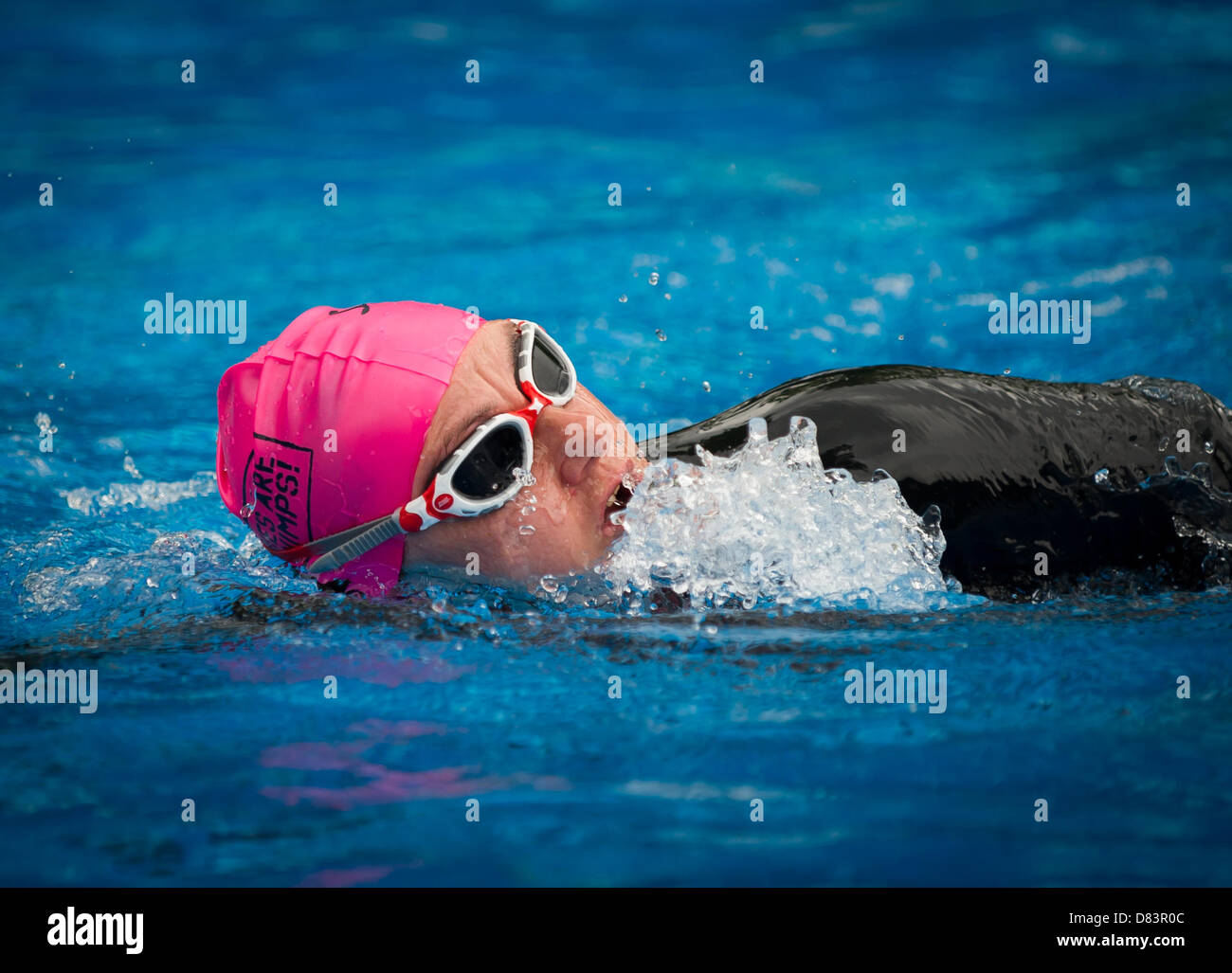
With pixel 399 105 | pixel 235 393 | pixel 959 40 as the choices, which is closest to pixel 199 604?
pixel 235 393

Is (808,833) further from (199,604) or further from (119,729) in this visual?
(199,604)

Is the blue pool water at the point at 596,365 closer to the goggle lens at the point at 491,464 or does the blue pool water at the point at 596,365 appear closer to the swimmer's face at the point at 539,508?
the swimmer's face at the point at 539,508

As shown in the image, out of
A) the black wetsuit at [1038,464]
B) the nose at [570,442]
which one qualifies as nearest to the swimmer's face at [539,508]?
the nose at [570,442]

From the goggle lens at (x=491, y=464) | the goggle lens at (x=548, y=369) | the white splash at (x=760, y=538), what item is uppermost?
the goggle lens at (x=548, y=369)

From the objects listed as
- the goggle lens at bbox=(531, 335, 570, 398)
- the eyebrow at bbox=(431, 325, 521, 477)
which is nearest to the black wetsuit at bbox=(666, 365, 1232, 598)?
the goggle lens at bbox=(531, 335, 570, 398)

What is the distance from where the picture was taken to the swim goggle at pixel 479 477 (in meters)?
2.18

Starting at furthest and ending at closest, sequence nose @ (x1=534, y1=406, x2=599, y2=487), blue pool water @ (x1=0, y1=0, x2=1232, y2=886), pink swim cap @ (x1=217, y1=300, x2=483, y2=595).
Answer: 1. nose @ (x1=534, y1=406, x2=599, y2=487)
2. pink swim cap @ (x1=217, y1=300, x2=483, y2=595)
3. blue pool water @ (x1=0, y1=0, x2=1232, y2=886)

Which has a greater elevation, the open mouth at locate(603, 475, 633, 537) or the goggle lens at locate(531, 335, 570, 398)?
the goggle lens at locate(531, 335, 570, 398)

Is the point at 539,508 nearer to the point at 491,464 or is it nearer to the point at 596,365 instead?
the point at 491,464

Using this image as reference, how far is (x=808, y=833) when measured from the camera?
5.41ft

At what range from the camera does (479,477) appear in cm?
220

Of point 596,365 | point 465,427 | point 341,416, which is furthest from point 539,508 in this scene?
point 596,365

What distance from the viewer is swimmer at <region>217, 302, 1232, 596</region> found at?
85.6 inches

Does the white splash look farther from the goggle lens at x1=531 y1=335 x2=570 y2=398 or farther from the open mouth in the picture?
the goggle lens at x1=531 y1=335 x2=570 y2=398
